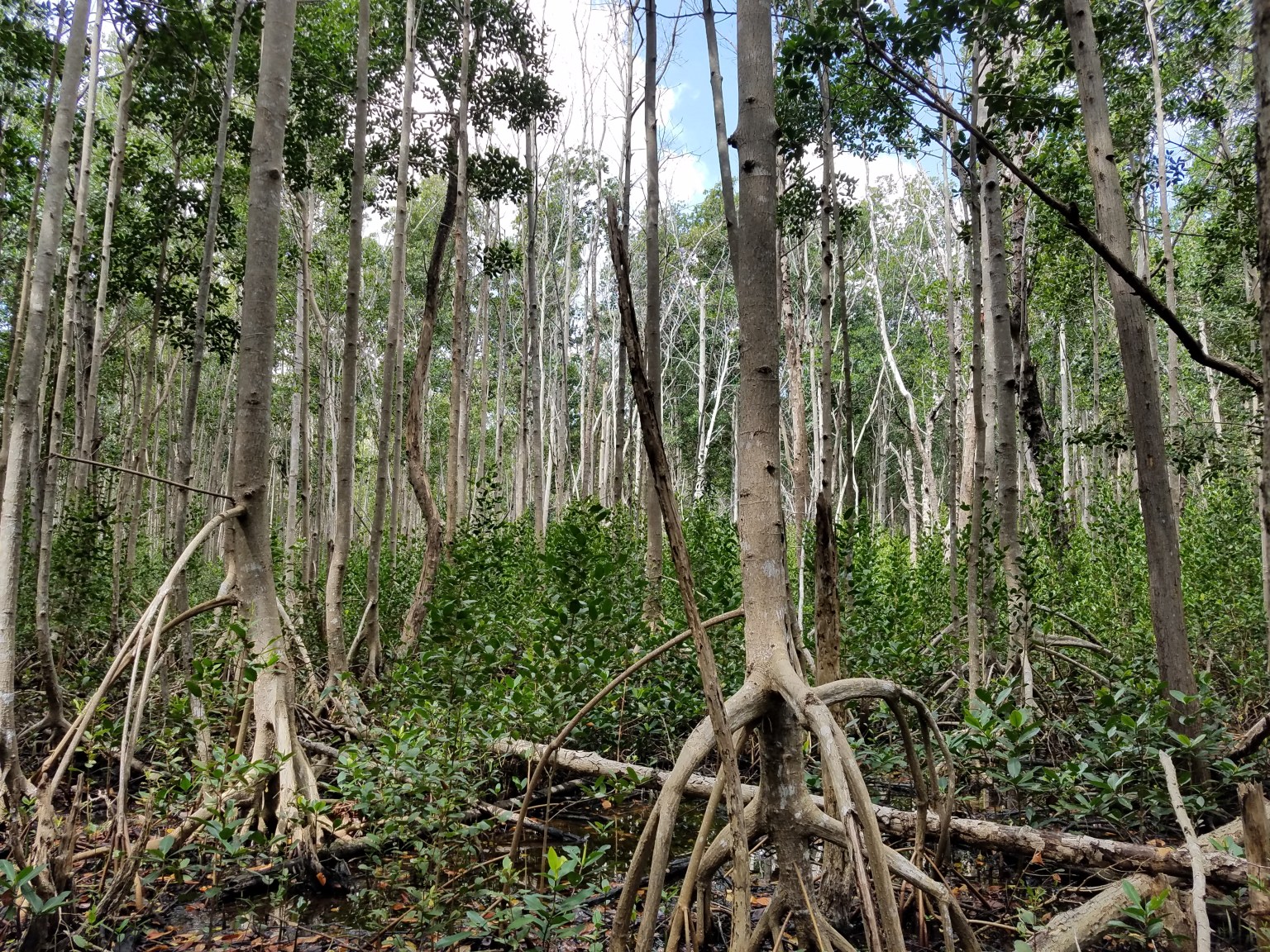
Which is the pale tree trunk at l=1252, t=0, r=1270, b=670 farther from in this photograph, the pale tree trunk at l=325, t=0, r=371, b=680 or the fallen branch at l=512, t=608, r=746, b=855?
the pale tree trunk at l=325, t=0, r=371, b=680

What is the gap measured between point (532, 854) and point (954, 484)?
14.9ft

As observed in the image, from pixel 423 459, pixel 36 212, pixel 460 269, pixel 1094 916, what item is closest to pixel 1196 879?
pixel 1094 916

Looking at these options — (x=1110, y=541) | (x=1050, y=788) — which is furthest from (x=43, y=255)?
(x=1110, y=541)

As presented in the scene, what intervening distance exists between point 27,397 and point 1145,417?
21.3ft

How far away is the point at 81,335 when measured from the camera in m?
11.0

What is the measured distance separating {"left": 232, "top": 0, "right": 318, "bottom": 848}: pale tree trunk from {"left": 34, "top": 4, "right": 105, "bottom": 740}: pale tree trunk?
1344 mm

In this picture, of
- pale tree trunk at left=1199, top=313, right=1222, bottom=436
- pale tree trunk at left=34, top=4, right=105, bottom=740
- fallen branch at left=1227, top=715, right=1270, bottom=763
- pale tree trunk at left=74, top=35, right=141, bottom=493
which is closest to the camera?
fallen branch at left=1227, top=715, right=1270, bottom=763

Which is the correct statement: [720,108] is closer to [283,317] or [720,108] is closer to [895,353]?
[283,317]

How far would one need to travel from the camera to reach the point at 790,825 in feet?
8.17

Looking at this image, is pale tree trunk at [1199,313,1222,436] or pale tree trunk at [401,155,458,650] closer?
pale tree trunk at [401,155,458,650]

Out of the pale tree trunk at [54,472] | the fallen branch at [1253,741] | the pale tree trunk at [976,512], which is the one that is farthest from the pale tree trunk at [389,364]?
the fallen branch at [1253,741]

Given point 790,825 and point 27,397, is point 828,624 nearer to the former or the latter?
point 790,825

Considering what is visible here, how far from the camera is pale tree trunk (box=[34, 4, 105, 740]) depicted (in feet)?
16.3

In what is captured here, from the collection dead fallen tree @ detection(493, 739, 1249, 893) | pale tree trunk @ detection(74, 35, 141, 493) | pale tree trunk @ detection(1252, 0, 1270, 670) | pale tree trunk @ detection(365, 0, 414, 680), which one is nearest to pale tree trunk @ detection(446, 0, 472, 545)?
pale tree trunk @ detection(365, 0, 414, 680)
